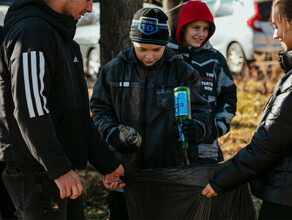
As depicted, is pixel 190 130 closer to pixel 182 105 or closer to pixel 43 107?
pixel 182 105

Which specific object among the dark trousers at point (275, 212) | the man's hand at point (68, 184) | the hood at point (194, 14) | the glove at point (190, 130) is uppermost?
→ the hood at point (194, 14)

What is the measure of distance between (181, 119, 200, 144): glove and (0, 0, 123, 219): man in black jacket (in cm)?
63

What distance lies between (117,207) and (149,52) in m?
1.08

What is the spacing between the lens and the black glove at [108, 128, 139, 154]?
9.56ft

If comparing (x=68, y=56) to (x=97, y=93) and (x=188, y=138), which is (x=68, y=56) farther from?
(x=188, y=138)

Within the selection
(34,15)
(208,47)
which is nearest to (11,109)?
(34,15)

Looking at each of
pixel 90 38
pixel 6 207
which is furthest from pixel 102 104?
pixel 90 38

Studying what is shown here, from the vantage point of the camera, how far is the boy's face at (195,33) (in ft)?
12.1

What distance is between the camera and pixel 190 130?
2.89 m

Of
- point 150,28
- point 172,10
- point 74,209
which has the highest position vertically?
point 172,10

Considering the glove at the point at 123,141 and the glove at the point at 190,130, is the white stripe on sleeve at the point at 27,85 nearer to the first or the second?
the glove at the point at 123,141

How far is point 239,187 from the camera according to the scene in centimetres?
269

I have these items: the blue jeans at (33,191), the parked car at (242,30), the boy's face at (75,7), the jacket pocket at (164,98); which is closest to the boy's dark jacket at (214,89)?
the jacket pocket at (164,98)

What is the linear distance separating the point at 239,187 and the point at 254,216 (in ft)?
0.71
